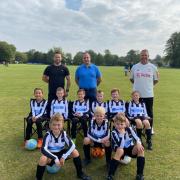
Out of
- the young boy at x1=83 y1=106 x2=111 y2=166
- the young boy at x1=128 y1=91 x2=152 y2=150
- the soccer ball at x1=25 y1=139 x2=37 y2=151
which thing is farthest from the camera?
the young boy at x1=128 y1=91 x2=152 y2=150

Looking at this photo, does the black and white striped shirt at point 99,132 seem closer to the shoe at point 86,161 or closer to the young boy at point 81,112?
the shoe at point 86,161

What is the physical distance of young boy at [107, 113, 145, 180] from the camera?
539 centimetres

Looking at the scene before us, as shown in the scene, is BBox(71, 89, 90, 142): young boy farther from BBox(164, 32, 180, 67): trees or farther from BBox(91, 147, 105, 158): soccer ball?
BBox(164, 32, 180, 67): trees

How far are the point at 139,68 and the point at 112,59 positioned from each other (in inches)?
4529

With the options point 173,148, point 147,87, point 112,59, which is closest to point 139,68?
point 147,87

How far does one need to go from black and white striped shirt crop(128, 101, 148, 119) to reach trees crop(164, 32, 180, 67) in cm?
10502

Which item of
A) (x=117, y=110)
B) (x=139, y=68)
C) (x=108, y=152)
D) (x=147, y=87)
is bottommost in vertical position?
(x=108, y=152)

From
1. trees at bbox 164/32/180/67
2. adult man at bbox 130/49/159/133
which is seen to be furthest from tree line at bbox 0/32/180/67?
adult man at bbox 130/49/159/133

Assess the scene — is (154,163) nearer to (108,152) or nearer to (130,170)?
(130,170)

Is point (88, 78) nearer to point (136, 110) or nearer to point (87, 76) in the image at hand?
point (87, 76)

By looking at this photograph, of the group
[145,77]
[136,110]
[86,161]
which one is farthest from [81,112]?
[145,77]

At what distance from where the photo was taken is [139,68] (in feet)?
26.0

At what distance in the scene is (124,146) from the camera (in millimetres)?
5602

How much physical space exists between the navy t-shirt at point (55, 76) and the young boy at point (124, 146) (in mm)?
2814
